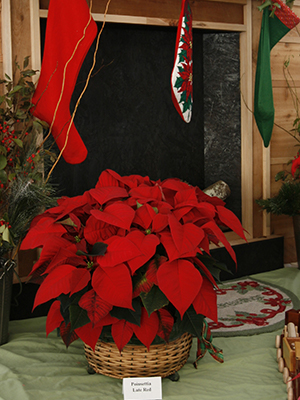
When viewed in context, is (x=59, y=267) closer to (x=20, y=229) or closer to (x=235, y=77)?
(x=20, y=229)

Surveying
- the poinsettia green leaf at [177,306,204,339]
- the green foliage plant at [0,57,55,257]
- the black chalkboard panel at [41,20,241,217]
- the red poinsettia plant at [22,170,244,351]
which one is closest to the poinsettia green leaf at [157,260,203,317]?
the red poinsettia plant at [22,170,244,351]

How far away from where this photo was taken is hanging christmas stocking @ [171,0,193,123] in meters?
1.67

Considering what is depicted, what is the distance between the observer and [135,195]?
1.19m

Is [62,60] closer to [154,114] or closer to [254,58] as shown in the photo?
[154,114]

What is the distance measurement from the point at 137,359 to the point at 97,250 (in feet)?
0.99

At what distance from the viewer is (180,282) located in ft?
3.40

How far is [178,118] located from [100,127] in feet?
1.36

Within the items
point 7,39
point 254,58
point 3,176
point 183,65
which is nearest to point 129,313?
point 3,176

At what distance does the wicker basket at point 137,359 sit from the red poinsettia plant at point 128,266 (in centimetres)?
4

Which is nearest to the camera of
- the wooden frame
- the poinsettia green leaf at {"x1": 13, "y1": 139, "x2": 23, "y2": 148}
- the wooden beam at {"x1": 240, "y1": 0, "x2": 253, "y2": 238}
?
the poinsettia green leaf at {"x1": 13, "y1": 139, "x2": 23, "y2": 148}

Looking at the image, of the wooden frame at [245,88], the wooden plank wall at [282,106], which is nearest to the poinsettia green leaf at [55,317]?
the wooden frame at [245,88]

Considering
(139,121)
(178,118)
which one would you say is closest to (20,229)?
(139,121)

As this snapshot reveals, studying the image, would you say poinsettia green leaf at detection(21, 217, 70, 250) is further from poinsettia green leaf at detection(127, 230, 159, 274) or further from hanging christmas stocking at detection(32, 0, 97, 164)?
hanging christmas stocking at detection(32, 0, 97, 164)

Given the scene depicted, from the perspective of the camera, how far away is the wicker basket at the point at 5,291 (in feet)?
4.77
